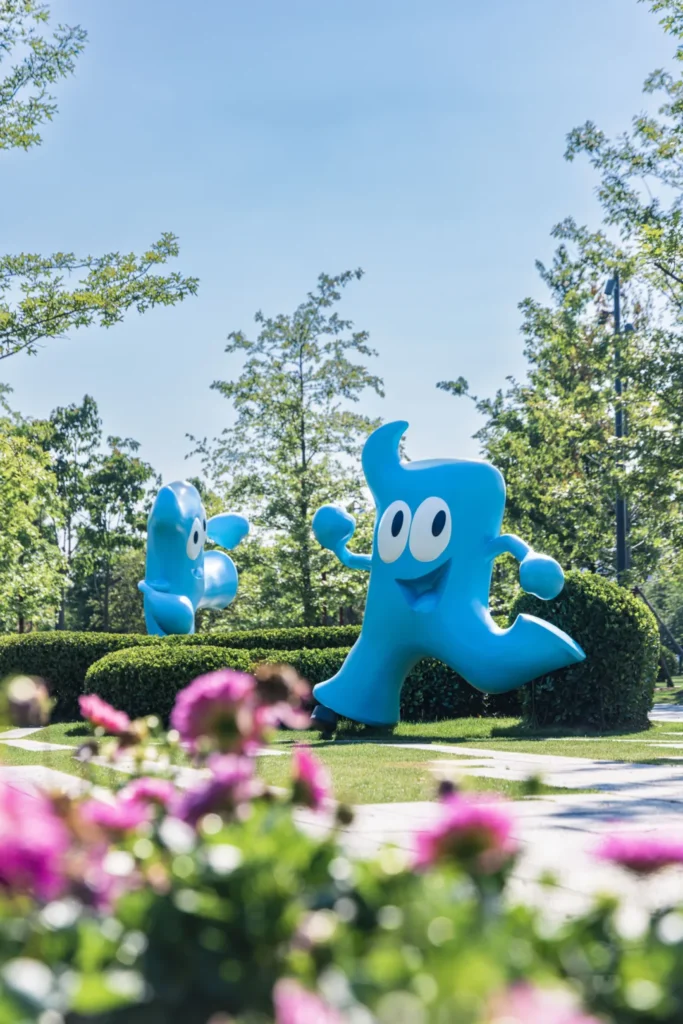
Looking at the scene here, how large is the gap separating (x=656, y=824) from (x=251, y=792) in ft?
11.8

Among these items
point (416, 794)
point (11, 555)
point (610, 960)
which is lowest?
point (416, 794)

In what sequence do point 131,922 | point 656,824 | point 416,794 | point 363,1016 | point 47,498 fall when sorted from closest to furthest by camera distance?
point 363,1016 → point 131,922 → point 656,824 → point 416,794 → point 47,498

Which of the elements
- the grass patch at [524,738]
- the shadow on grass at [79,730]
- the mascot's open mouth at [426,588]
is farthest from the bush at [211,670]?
the mascot's open mouth at [426,588]

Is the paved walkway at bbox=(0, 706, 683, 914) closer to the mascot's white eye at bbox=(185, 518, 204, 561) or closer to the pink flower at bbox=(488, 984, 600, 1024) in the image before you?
the pink flower at bbox=(488, 984, 600, 1024)

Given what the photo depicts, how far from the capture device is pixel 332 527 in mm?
12641

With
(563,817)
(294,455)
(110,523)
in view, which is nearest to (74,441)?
(110,523)

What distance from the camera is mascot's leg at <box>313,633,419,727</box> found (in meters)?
11.8

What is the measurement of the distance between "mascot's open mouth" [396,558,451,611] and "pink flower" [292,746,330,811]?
372 inches

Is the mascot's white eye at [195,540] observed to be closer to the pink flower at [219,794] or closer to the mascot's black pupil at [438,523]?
the mascot's black pupil at [438,523]

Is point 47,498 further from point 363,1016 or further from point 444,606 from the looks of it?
point 363,1016

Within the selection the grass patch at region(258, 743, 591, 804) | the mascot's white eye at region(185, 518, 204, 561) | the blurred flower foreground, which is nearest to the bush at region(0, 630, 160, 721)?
the mascot's white eye at region(185, 518, 204, 561)

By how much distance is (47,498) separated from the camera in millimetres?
26234

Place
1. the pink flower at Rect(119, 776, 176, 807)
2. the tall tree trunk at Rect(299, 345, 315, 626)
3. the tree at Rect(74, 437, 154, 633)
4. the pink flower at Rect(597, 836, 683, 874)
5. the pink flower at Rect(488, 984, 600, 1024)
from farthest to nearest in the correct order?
1. the tree at Rect(74, 437, 154, 633)
2. the tall tree trunk at Rect(299, 345, 315, 626)
3. the pink flower at Rect(119, 776, 176, 807)
4. the pink flower at Rect(597, 836, 683, 874)
5. the pink flower at Rect(488, 984, 600, 1024)

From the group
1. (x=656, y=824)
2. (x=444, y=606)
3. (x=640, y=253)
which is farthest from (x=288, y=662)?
(x=656, y=824)
